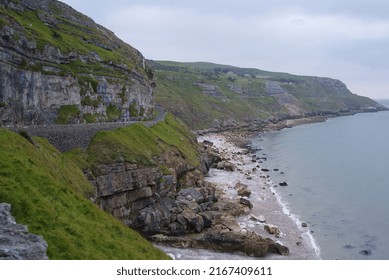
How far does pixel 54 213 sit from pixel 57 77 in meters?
32.5

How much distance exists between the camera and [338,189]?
7212cm

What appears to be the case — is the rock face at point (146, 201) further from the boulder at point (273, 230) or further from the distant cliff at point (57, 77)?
the distant cliff at point (57, 77)

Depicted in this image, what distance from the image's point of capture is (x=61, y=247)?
18672 millimetres

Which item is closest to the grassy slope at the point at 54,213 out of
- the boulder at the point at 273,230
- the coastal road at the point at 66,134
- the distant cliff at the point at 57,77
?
the coastal road at the point at 66,134

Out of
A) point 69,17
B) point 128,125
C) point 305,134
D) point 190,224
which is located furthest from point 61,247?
point 305,134

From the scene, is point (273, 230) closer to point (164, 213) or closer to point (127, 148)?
point (164, 213)

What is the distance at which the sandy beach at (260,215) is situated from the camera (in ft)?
129

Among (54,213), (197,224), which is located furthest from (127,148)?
(54,213)

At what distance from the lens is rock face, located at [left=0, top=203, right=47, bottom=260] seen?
48.6 feet

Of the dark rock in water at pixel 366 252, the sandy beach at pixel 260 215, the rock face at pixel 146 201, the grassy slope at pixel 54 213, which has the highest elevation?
the grassy slope at pixel 54 213

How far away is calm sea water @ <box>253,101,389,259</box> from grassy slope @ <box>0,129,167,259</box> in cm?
2649

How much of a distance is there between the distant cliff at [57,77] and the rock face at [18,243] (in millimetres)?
25847
